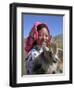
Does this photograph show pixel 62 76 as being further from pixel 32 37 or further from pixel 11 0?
pixel 11 0

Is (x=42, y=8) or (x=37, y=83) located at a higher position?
(x=42, y=8)

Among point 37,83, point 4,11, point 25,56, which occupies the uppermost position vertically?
point 4,11

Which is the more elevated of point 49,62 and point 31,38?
point 31,38

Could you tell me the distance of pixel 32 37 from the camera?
58.9 inches

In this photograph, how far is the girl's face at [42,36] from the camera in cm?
151

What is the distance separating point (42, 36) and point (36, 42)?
5cm

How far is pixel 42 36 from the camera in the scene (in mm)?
1520

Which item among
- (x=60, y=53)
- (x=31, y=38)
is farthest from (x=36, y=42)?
(x=60, y=53)

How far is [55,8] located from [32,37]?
20 cm

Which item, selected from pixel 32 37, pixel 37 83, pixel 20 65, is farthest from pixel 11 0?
pixel 37 83

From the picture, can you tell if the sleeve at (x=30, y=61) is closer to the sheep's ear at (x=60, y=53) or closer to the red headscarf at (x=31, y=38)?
the red headscarf at (x=31, y=38)

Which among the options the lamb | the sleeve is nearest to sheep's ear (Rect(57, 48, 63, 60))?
the lamb

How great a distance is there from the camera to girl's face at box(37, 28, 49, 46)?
151 cm

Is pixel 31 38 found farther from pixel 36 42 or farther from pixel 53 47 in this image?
pixel 53 47
